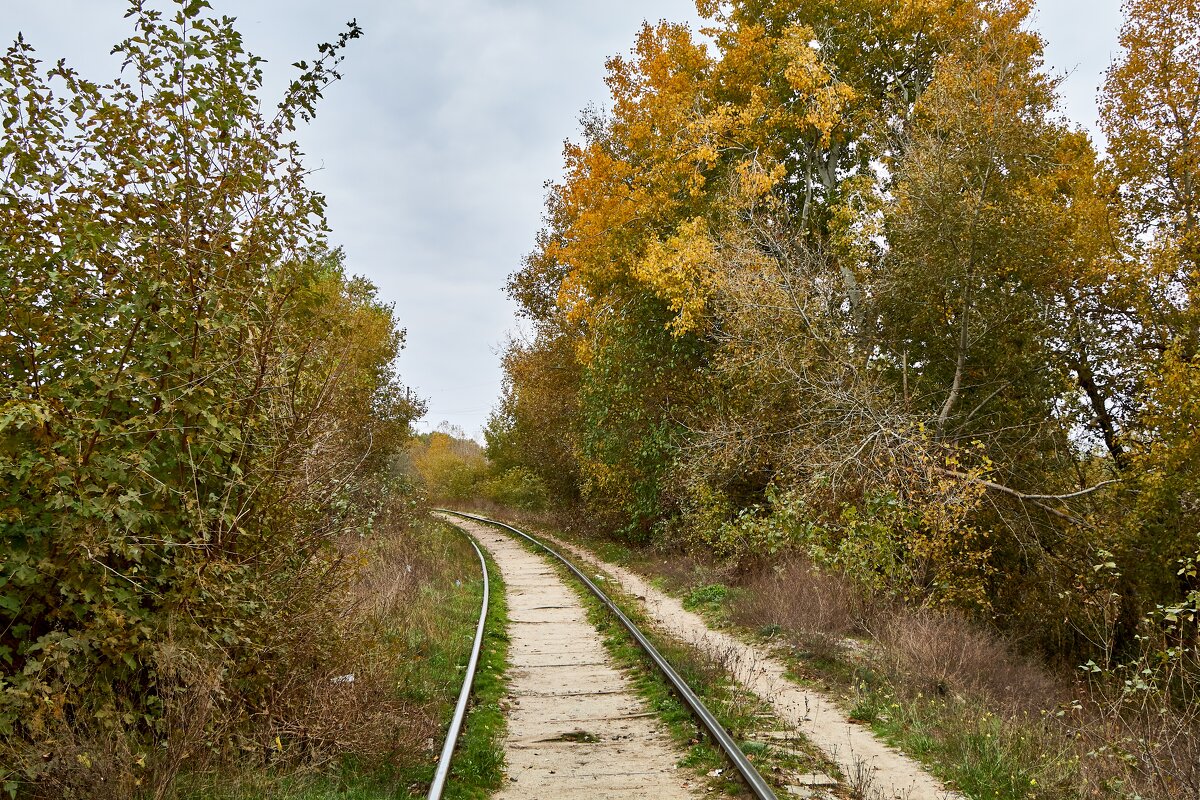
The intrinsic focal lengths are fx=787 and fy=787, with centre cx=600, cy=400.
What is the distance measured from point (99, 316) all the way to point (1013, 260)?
13.2 m

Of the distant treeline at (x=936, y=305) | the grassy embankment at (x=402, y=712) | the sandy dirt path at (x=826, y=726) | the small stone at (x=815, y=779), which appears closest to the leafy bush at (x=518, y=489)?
the distant treeline at (x=936, y=305)

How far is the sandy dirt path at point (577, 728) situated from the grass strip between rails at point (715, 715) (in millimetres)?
149

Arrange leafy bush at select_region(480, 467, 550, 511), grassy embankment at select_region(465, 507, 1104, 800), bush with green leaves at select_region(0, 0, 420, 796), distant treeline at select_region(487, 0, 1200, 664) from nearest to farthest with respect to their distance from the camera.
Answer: bush with green leaves at select_region(0, 0, 420, 796) < grassy embankment at select_region(465, 507, 1104, 800) < distant treeline at select_region(487, 0, 1200, 664) < leafy bush at select_region(480, 467, 550, 511)

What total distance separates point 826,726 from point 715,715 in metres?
1.12

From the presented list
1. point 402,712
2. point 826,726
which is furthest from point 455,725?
point 826,726

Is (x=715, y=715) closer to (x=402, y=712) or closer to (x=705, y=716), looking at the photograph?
(x=705, y=716)

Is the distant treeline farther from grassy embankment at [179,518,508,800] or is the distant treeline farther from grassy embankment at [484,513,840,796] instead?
grassy embankment at [179,518,508,800]

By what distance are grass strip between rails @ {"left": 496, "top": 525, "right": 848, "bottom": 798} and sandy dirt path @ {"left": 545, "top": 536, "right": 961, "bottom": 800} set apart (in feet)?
0.64

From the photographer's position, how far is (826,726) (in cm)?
748

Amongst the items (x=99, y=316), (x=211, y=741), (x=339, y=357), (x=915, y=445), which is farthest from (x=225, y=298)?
(x=915, y=445)

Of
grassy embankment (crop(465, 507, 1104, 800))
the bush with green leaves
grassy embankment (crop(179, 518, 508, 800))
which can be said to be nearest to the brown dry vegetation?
grassy embankment (crop(465, 507, 1104, 800))

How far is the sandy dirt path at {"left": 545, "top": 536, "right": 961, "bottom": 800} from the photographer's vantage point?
19.5 ft

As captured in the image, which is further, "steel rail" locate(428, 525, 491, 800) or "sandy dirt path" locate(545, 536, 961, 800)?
"sandy dirt path" locate(545, 536, 961, 800)

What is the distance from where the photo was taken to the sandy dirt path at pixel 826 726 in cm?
593
